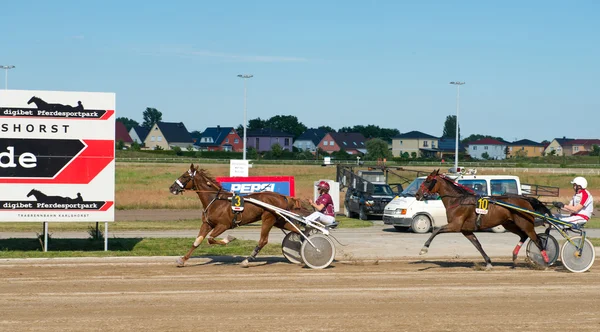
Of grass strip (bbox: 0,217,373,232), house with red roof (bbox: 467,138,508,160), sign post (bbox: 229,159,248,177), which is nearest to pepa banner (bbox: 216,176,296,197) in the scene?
grass strip (bbox: 0,217,373,232)

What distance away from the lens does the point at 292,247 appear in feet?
52.7

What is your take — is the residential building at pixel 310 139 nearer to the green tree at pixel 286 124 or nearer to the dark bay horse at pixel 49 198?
the green tree at pixel 286 124

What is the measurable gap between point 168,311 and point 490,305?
15.6 feet

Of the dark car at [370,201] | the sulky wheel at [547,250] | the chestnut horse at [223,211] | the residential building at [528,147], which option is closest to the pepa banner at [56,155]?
the chestnut horse at [223,211]

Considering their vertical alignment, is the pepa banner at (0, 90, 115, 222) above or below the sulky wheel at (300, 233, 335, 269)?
above

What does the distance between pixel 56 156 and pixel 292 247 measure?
6.27 meters

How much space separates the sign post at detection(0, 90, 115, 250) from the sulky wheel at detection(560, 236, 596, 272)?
404 inches

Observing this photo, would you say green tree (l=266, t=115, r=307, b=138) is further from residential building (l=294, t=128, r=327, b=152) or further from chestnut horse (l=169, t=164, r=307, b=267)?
chestnut horse (l=169, t=164, r=307, b=267)

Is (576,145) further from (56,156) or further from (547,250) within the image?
(56,156)

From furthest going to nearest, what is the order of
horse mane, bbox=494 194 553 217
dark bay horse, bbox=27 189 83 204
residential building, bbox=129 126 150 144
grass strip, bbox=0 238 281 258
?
1. residential building, bbox=129 126 150 144
2. dark bay horse, bbox=27 189 83 204
3. grass strip, bbox=0 238 281 258
4. horse mane, bbox=494 194 553 217

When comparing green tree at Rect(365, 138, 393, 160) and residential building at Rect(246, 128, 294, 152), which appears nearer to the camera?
green tree at Rect(365, 138, 393, 160)

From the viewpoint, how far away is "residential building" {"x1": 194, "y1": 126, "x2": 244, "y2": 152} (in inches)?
5901

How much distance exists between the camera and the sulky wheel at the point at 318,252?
1530cm

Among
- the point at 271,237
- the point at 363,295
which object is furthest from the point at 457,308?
the point at 271,237
